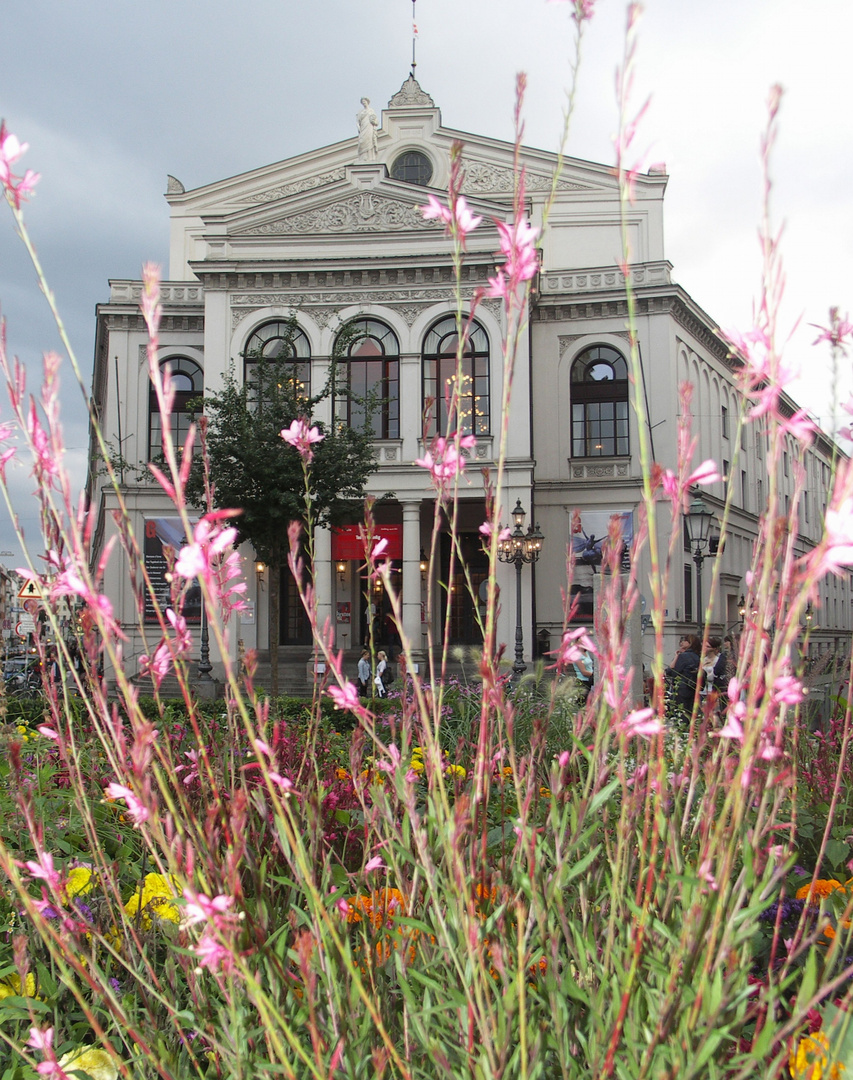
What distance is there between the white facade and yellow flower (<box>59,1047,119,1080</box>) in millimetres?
17439

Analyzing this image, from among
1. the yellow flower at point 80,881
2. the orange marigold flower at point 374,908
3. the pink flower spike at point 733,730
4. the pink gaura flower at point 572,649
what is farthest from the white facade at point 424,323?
the pink flower spike at point 733,730

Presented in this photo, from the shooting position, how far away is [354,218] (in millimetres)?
23359

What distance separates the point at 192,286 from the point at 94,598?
26.5m

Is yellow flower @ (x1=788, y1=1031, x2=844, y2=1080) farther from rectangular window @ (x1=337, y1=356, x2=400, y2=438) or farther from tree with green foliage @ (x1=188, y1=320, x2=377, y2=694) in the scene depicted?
rectangular window @ (x1=337, y1=356, x2=400, y2=438)

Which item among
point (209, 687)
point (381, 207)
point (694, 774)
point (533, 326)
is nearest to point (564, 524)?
point (533, 326)

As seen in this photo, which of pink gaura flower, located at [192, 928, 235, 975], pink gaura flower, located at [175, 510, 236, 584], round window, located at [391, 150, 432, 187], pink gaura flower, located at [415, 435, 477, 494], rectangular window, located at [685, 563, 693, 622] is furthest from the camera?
round window, located at [391, 150, 432, 187]

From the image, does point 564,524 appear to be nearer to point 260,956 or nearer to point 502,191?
point 502,191

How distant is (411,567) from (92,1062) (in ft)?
69.0

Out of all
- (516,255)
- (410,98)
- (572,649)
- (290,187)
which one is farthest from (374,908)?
(410,98)

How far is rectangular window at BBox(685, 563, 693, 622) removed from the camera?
25.0 metres

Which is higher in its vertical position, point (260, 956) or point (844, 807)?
point (260, 956)

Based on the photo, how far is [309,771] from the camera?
2.51 meters

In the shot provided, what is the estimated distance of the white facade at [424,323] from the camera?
22.8 meters

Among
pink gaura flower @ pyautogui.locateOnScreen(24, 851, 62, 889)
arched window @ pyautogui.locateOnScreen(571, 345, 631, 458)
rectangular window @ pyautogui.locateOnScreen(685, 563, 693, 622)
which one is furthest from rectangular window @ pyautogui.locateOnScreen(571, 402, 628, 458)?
pink gaura flower @ pyautogui.locateOnScreen(24, 851, 62, 889)
